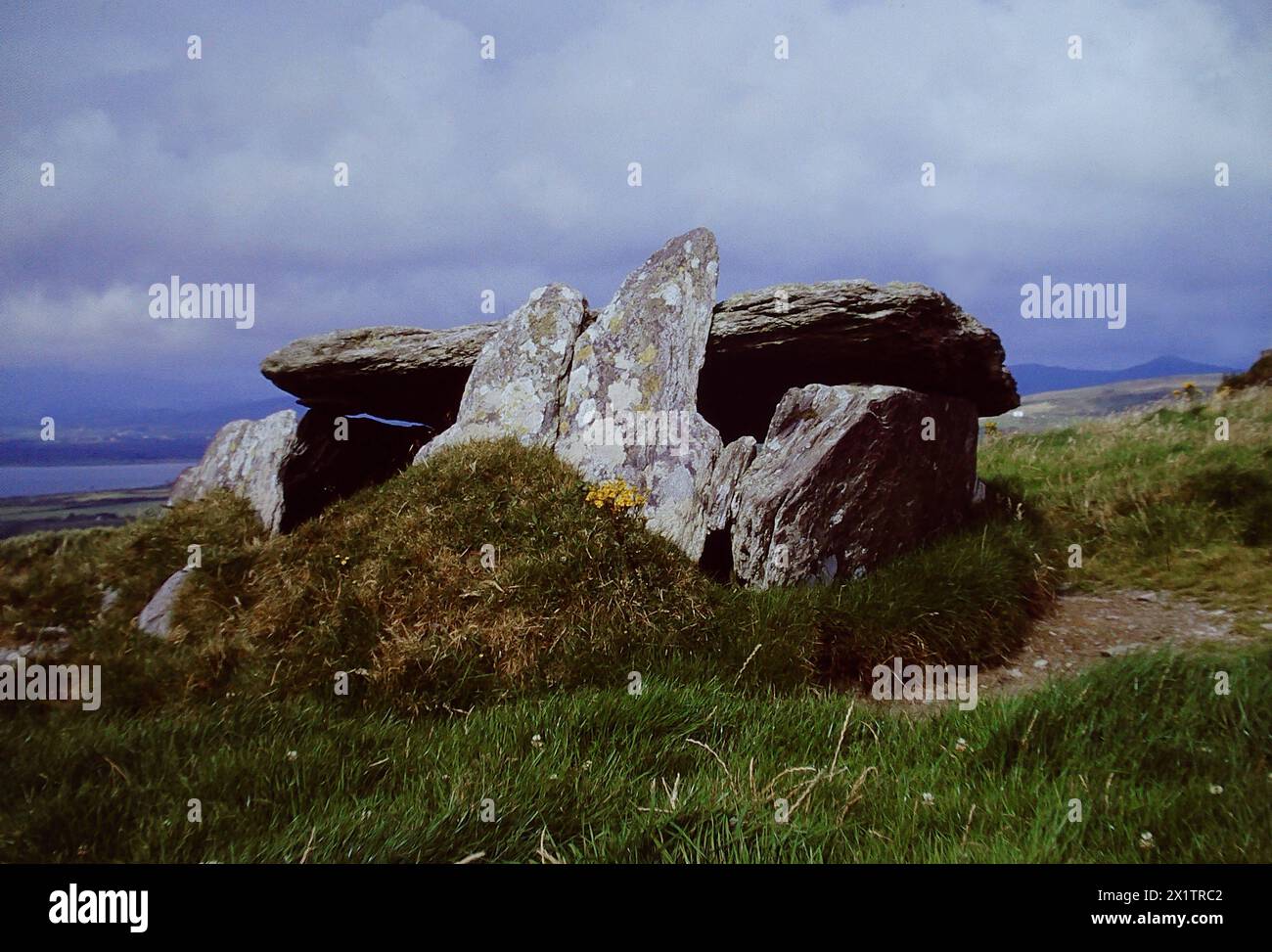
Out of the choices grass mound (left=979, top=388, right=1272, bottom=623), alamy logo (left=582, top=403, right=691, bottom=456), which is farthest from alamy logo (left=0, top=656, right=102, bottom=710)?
grass mound (left=979, top=388, right=1272, bottom=623)

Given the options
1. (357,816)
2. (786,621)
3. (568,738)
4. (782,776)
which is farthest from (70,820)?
(786,621)

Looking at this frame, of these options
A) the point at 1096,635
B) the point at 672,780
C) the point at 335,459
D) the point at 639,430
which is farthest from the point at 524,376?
the point at 672,780

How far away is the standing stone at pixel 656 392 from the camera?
27.5 feet

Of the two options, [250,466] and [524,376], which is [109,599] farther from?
[524,376]

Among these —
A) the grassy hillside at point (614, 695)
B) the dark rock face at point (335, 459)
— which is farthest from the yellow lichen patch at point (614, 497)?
the dark rock face at point (335, 459)

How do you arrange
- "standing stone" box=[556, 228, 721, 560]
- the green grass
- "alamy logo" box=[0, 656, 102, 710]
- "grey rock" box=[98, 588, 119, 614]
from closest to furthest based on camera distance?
1. the green grass
2. "alamy logo" box=[0, 656, 102, 710]
3. "standing stone" box=[556, 228, 721, 560]
4. "grey rock" box=[98, 588, 119, 614]

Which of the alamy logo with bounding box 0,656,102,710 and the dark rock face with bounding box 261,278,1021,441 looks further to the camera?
the dark rock face with bounding box 261,278,1021,441

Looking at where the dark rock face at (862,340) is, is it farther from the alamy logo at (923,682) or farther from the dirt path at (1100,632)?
the alamy logo at (923,682)

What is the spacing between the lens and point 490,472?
8.21 metres

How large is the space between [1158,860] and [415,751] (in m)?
3.47

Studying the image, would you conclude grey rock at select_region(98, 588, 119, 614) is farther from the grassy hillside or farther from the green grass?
the green grass
